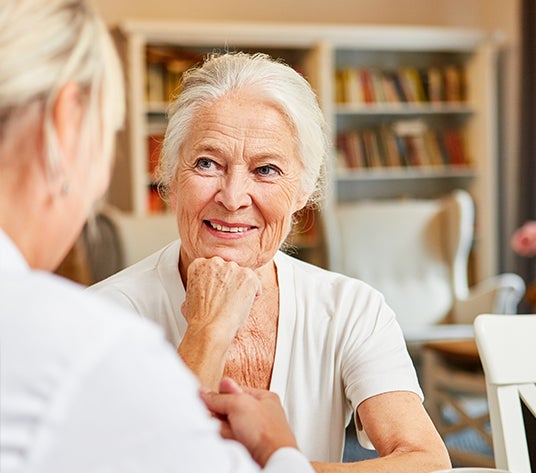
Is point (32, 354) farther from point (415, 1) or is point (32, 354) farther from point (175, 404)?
point (415, 1)

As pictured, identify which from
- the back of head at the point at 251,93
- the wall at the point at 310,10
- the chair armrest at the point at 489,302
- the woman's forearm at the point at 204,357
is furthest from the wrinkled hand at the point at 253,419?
the wall at the point at 310,10

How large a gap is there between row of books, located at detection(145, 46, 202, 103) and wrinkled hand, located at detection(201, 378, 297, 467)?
175 inches

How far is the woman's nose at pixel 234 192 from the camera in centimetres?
163

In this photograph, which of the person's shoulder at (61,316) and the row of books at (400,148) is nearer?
the person's shoulder at (61,316)

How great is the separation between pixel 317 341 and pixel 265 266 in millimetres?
175

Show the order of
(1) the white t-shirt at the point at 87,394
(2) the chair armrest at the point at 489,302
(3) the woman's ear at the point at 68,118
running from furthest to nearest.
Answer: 1. (2) the chair armrest at the point at 489,302
2. (3) the woman's ear at the point at 68,118
3. (1) the white t-shirt at the point at 87,394

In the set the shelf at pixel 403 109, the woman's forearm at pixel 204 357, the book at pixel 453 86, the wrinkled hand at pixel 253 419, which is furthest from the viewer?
the book at pixel 453 86

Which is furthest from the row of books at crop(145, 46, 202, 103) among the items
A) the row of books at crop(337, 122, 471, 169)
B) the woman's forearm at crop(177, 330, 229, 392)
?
the woman's forearm at crop(177, 330, 229, 392)

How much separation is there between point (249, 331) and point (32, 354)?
927 millimetres

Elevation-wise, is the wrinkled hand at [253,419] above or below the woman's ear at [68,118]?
below

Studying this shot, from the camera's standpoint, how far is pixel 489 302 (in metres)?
4.59

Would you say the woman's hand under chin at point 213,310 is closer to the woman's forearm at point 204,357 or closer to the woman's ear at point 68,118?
the woman's forearm at point 204,357

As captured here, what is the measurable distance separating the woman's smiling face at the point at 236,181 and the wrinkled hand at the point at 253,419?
51cm

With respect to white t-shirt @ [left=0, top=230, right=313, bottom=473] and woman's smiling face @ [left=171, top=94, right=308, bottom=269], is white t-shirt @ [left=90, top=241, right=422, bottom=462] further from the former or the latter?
white t-shirt @ [left=0, top=230, right=313, bottom=473]
